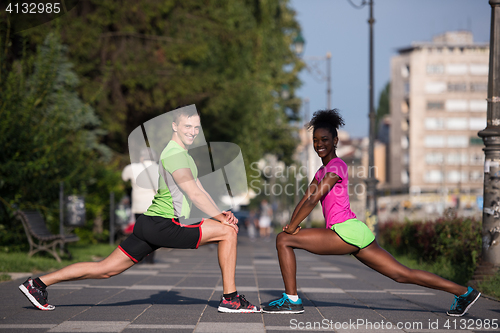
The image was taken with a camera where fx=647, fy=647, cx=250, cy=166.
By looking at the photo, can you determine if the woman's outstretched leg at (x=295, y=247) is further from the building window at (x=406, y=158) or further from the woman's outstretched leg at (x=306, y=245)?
the building window at (x=406, y=158)

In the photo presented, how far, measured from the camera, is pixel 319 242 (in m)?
5.86

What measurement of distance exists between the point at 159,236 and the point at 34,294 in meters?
1.31

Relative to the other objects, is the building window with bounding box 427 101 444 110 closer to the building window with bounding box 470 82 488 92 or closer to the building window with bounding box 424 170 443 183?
the building window with bounding box 470 82 488 92

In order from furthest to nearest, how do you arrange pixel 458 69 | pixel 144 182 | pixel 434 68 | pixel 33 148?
pixel 458 69, pixel 434 68, pixel 33 148, pixel 144 182

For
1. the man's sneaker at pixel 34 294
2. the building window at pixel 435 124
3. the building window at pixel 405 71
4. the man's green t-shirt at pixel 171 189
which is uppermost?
the building window at pixel 405 71

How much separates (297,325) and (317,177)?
4.57 feet

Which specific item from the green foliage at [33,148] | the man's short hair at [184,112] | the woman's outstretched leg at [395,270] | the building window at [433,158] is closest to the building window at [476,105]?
the building window at [433,158]

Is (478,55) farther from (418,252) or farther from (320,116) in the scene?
(320,116)

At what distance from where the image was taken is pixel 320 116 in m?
6.21

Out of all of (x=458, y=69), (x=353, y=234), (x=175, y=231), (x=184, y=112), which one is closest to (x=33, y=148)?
(x=184, y=112)

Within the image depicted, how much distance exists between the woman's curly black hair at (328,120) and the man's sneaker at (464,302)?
1.90 meters

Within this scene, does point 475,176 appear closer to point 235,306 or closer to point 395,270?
point 395,270

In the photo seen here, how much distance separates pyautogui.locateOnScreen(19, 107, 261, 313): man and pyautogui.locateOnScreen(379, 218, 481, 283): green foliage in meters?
4.93

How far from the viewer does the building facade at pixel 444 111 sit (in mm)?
100875
